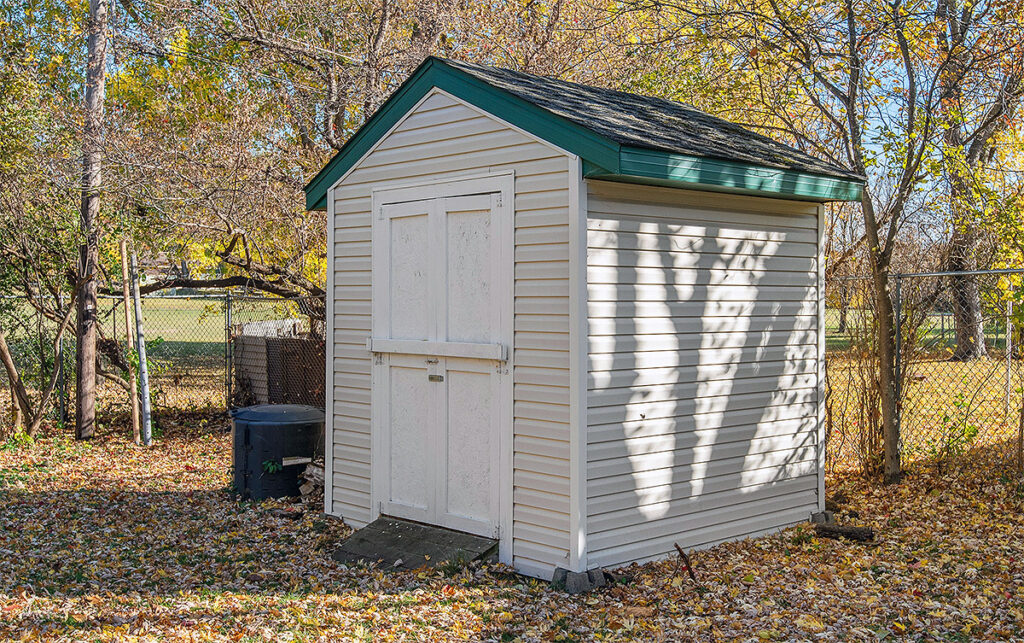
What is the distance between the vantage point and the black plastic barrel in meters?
7.96

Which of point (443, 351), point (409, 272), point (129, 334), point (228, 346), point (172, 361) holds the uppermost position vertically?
point (409, 272)

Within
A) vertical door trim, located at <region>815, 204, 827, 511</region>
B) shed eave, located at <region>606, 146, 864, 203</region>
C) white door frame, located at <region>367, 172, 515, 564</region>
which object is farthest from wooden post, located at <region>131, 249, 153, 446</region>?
vertical door trim, located at <region>815, 204, 827, 511</region>

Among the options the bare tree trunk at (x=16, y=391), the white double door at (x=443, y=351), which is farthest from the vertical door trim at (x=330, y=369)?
the bare tree trunk at (x=16, y=391)

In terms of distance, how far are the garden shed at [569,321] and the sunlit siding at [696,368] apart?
0.6 inches

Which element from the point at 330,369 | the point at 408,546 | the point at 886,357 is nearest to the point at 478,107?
the point at 330,369

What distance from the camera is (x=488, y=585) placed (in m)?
5.58

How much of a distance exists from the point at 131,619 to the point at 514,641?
81.1 inches

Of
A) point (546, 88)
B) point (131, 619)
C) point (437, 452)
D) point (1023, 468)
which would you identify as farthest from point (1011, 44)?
point (131, 619)

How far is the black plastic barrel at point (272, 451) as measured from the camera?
7.96 m

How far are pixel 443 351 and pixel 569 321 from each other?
1145 mm

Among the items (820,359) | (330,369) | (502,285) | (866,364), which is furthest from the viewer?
(866,364)

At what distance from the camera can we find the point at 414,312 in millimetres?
6609

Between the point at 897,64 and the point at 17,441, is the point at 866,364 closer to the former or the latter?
the point at 897,64

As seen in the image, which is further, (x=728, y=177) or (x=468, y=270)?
(x=468, y=270)
